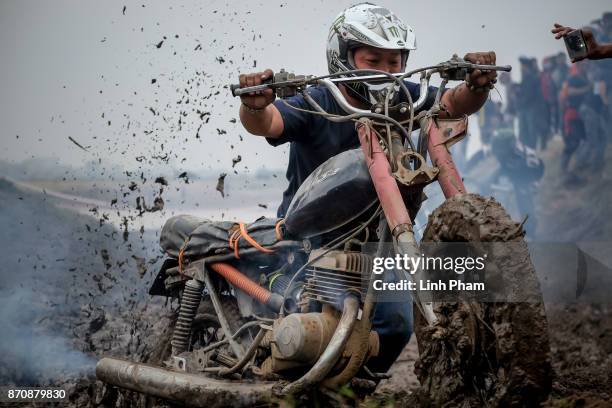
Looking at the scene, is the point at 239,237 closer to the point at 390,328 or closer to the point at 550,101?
the point at 390,328

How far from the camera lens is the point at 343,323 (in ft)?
13.2

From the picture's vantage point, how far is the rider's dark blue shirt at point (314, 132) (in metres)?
4.71

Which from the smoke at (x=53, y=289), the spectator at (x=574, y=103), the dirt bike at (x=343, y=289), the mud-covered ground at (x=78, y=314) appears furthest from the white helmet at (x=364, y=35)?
the spectator at (x=574, y=103)

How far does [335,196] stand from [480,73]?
95 centimetres

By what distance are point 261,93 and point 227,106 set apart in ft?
8.25

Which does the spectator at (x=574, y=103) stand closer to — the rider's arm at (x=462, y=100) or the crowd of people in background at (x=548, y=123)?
the crowd of people in background at (x=548, y=123)

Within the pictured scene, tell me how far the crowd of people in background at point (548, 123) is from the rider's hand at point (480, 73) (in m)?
7.48

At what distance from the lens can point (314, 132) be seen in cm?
483

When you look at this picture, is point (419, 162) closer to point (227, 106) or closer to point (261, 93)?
point (261, 93)

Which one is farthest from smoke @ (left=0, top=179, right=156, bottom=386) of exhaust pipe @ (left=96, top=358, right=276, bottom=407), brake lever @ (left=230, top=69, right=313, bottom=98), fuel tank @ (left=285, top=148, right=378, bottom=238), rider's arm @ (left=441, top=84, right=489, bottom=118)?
rider's arm @ (left=441, top=84, right=489, bottom=118)

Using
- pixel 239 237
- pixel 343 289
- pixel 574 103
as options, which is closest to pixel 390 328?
pixel 343 289

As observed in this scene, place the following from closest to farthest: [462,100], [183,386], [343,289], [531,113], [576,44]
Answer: [343,289], [462,100], [183,386], [576,44], [531,113]

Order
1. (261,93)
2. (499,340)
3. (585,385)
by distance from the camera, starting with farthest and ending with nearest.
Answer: (585,385) → (261,93) → (499,340)

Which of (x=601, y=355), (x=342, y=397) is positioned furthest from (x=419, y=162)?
(x=601, y=355)
